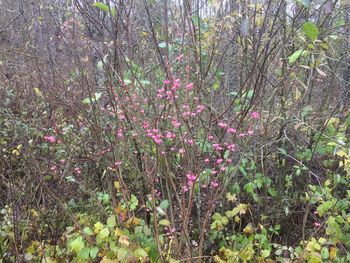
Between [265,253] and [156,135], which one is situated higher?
[156,135]

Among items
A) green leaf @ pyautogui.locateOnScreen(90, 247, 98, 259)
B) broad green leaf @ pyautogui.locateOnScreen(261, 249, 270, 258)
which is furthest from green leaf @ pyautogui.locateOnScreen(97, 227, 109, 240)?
broad green leaf @ pyautogui.locateOnScreen(261, 249, 270, 258)

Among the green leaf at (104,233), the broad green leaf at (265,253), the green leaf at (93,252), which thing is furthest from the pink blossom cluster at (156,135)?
the broad green leaf at (265,253)

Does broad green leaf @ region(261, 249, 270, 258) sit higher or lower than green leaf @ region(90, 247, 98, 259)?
lower

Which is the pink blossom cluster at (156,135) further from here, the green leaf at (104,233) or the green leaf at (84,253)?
the green leaf at (84,253)

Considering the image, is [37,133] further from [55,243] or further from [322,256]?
[322,256]

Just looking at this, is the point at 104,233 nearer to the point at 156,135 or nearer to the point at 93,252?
the point at 93,252

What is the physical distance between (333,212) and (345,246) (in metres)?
0.31

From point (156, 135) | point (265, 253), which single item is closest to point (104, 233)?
point (156, 135)

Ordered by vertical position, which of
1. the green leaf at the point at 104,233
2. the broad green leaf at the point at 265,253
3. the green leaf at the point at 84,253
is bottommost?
the broad green leaf at the point at 265,253

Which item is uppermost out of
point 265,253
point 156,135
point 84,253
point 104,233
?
point 156,135

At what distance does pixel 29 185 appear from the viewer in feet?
10.1

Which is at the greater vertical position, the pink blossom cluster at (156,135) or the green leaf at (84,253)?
the pink blossom cluster at (156,135)

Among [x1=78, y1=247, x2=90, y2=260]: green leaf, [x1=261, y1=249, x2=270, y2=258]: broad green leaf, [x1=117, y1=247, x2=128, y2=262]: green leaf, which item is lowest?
[x1=261, y1=249, x2=270, y2=258]: broad green leaf

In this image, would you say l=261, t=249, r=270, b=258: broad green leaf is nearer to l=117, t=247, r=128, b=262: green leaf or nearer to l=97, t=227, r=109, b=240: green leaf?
l=117, t=247, r=128, b=262: green leaf
